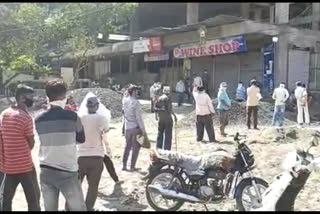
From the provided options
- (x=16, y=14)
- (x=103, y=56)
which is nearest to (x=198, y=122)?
(x=16, y=14)

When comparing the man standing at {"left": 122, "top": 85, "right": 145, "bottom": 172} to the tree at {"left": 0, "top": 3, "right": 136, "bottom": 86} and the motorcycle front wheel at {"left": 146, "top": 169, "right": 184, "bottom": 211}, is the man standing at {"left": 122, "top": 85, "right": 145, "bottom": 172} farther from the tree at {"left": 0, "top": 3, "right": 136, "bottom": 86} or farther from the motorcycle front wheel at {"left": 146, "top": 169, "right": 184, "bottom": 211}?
the tree at {"left": 0, "top": 3, "right": 136, "bottom": 86}

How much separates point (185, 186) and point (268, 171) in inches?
111

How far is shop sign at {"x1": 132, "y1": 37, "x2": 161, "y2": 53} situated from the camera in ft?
97.0

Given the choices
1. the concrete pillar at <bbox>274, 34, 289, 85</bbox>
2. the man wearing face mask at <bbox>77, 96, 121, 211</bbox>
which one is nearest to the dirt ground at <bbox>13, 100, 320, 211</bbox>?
the man wearing face mask at <bbox>77, 96, 121, 211</bbox>

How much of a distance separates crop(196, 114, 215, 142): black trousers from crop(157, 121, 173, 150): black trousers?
204 cm

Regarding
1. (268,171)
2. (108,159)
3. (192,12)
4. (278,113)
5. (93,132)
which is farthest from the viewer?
(192,12)

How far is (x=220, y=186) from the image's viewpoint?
624 cm

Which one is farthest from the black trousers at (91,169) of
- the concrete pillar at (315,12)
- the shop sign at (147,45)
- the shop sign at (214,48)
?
the shop sign at (147,45)

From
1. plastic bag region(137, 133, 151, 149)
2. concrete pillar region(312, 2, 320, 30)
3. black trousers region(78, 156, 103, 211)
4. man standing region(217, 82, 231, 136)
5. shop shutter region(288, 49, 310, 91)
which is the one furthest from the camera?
concrete pillar region(312, 2, 320, 30)

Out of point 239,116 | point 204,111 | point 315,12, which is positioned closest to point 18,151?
point 204,111

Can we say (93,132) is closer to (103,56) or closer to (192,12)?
(192,12)

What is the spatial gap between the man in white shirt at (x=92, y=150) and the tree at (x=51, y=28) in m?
25.3

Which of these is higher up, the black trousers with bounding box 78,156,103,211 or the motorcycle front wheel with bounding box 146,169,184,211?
the black trousers with bounding box 78,156,103,211

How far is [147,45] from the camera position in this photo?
30578 millimetres
